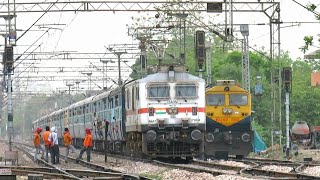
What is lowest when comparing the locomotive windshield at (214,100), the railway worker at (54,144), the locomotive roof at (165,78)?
the railway worker at (54,144)

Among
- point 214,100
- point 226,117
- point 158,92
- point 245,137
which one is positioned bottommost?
point 245,137

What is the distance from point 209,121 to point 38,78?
49.0m

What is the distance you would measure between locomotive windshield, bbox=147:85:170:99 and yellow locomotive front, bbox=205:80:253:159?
3432 mm

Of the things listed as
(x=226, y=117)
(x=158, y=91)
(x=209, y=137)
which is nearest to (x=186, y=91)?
(x=158, y=91)

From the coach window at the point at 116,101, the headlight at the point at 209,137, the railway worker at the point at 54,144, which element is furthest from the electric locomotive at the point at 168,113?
the coach window at the point at 116,101

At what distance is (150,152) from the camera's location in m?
29.2

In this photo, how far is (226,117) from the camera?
32250mm

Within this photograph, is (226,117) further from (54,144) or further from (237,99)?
(54,144)

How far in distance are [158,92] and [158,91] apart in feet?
0.12

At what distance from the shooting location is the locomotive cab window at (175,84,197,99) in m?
29.3

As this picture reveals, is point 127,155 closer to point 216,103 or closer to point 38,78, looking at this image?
point 216,103

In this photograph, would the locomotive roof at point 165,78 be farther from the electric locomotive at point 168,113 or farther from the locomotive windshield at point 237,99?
the locomotive windshield at point 237,99

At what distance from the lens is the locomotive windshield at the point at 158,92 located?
29.1 meters

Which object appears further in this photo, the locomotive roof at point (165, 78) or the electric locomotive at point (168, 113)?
the locomotive roof at point (165, 78)
